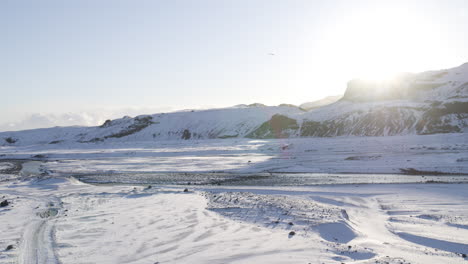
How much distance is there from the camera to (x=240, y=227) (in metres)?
12.1

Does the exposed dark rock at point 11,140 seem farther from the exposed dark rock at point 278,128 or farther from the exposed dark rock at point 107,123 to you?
the exposed dark rock at point 278,128

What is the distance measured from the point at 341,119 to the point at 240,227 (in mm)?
98735

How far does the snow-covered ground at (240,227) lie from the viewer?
352 inches

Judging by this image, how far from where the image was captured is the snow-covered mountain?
300ft

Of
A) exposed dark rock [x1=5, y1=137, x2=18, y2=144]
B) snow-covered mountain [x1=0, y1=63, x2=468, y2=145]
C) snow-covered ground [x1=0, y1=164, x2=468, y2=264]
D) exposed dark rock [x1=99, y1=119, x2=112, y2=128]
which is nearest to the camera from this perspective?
snow-covered ground [x1=0, y1=164, x2=468, y2=264]

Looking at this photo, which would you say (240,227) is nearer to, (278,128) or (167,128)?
(278,128)

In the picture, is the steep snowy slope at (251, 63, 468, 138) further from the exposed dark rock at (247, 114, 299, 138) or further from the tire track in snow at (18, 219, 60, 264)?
the tire track in snow at (18, 219, 60, 264)

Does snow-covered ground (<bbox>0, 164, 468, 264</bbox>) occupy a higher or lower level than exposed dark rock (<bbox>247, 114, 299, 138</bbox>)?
lower

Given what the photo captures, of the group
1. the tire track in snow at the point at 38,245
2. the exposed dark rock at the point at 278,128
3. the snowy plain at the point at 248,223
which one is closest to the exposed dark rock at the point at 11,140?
the exposed dark rock at the point at 278,128

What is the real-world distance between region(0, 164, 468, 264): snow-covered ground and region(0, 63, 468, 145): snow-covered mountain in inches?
3061

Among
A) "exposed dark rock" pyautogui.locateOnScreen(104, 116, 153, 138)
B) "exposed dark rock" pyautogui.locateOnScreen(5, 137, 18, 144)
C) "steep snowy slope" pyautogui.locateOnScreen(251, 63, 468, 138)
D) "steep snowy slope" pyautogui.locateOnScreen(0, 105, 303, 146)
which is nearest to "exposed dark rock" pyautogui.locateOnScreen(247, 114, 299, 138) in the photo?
"steep snowy slope" pyautogui.locateOnScreen(251, 63, 468, 138)

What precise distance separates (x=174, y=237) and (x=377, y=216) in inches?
324

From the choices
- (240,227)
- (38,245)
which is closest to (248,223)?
(240,227)

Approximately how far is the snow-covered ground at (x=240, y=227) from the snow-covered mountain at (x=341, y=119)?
77.8 metres
